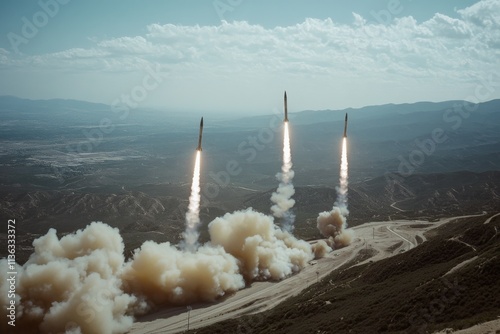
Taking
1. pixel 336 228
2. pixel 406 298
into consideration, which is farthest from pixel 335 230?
pixel 406 298

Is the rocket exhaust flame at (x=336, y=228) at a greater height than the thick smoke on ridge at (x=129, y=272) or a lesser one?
lesser

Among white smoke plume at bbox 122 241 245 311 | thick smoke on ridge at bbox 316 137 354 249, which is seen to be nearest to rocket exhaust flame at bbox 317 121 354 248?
thick smoke on ridge at bbox 316 137 354 249

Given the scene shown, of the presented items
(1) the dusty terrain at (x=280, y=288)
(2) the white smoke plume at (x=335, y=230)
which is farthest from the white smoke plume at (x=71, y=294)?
(2) the white smoke plume at (x=335, y=230)

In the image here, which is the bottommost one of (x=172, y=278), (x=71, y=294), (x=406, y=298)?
(x=172, y=278)

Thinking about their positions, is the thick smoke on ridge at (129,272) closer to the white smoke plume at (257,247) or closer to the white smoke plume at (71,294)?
the white smoke plume at (71,294)

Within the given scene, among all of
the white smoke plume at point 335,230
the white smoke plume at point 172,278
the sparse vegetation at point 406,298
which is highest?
the sparse vegetation at point 406,298

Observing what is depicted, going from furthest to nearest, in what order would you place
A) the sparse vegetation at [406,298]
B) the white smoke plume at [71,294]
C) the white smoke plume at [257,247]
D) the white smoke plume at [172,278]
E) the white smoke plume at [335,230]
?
1. the white smoke plume at [335,230]
2. the white smoke plume at [257,247]
3. the white smoke plume at [172,278]
4. the white smoke plume at [71,294]
5. the sparse vegetation at [406,298]

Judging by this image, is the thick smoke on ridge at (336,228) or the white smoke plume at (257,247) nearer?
the white smoke plume at (257,247)

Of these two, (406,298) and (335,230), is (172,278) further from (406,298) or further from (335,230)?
(335,230)

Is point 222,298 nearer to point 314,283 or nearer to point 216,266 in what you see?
point 216,266
